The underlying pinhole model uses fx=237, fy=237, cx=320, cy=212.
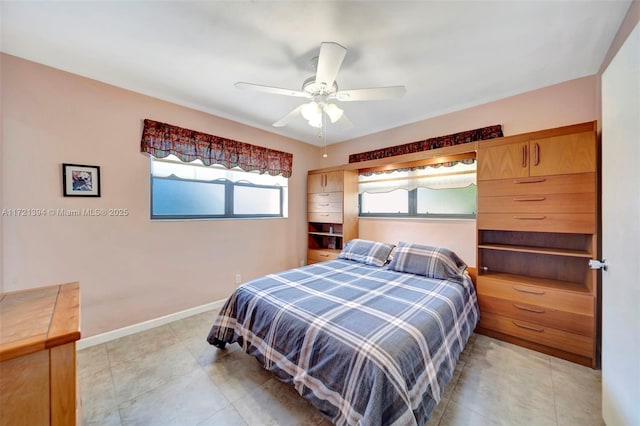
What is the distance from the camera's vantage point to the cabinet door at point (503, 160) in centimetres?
223

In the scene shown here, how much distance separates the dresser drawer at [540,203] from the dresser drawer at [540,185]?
36mm

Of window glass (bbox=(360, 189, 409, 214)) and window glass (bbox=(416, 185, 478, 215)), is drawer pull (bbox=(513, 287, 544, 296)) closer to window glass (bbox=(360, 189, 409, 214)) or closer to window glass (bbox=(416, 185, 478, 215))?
window glass (bbox=(416, 185, 478, 215))

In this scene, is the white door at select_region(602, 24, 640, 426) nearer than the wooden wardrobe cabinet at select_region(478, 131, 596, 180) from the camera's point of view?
Yes

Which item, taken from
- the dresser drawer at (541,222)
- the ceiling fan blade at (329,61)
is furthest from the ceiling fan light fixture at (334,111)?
the dresser drawer at (541,222)

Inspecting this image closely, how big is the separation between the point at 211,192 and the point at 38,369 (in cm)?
259

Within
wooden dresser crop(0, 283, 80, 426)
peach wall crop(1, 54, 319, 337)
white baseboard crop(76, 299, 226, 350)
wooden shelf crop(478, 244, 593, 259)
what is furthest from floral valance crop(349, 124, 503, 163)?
wooden dresser crop(0, 283, 80, 426)

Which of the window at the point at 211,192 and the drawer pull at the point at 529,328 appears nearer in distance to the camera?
the drawer pull at the point at 529,328

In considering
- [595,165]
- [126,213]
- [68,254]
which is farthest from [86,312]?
[595,165]

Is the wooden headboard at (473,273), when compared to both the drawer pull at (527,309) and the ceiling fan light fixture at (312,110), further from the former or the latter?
the ceiling fan light fixture at (312,110)

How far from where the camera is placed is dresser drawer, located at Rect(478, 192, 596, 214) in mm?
1967

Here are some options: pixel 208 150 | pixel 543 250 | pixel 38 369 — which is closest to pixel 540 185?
pixel 543 250

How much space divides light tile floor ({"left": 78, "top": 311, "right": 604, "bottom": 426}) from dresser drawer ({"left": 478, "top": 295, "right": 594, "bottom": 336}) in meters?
0.29

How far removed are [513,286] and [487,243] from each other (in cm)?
51

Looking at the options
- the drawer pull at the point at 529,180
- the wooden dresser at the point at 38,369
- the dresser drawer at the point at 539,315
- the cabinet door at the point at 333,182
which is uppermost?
the cabinet door at the point at 333,182
